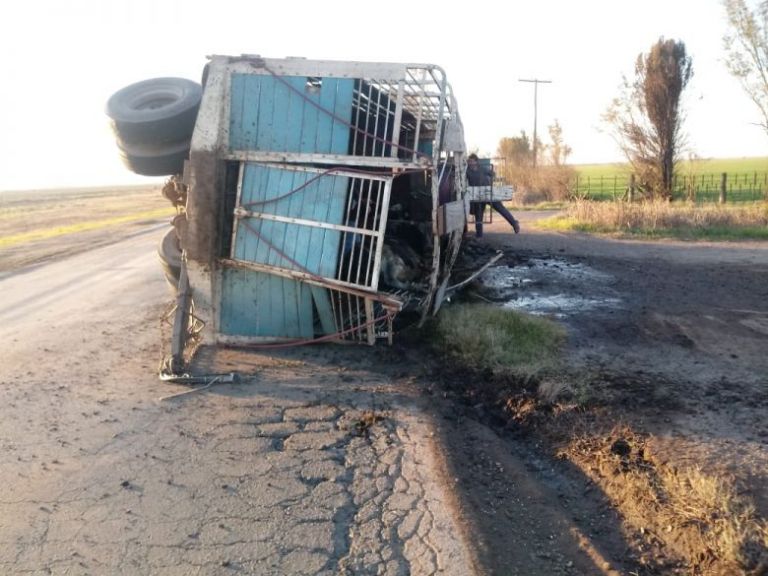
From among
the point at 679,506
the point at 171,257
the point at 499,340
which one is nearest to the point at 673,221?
the point at 499,340

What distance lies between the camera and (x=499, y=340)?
7352 mm

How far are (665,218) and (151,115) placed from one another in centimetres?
1521

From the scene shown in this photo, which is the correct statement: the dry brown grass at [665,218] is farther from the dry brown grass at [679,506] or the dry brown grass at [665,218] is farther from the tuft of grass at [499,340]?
the dry brown grass at [679,506]

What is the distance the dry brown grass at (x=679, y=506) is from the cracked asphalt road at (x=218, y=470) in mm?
1088

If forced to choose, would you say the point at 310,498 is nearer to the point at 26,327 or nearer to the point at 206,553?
the point at 206,553

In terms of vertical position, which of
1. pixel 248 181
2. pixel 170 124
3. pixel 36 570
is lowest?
pixel 36 570

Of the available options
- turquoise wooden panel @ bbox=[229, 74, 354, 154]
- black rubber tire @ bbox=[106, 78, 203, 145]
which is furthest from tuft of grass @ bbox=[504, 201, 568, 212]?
turquoise wooden panel @ bbox=[229, 74, 354, 154]

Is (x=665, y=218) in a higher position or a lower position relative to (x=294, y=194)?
higher

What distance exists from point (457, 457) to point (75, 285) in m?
9.65

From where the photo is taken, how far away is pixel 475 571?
358cm

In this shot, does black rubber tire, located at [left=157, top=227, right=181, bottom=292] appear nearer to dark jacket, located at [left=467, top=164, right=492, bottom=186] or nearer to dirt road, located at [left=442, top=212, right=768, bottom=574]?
dirt road, located at [left=442, top=212, right=768, bottom=574]

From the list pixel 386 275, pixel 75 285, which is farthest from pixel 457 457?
pixel 75 285

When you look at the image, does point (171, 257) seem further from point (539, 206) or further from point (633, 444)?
point (539, 206)

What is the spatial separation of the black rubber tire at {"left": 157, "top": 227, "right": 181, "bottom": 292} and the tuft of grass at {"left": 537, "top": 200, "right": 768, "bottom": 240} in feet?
44.1
